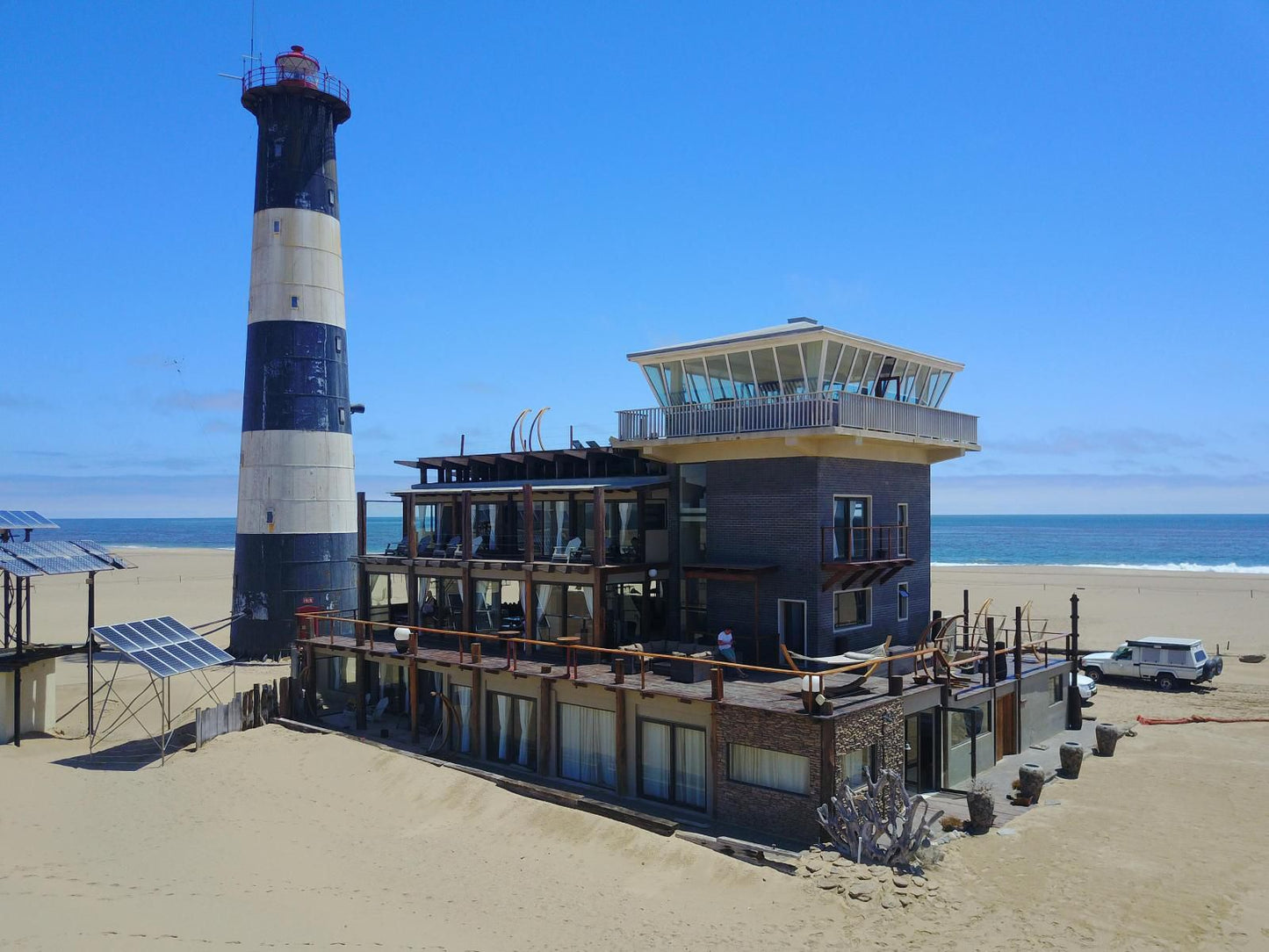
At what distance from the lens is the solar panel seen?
26.6 metres

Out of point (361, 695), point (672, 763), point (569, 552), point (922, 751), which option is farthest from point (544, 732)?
point (922, 751)

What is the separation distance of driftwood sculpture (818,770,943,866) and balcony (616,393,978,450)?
28.8 ft

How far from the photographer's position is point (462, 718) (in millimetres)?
24922

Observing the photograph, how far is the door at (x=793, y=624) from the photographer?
2331 cm

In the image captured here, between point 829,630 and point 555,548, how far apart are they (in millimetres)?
8325

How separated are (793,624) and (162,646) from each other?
17215 mm

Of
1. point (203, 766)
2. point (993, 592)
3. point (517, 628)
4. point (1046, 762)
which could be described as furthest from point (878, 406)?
point (993, 592)

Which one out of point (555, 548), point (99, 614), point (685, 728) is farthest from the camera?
point (99, 614)

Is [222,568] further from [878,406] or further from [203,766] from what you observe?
[878,406]

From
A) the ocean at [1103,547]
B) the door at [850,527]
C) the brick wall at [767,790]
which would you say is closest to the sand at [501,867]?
the brick wall at [767,790]

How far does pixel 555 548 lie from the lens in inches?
1065

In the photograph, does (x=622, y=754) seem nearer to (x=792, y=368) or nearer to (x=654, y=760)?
(x=654, y=760)

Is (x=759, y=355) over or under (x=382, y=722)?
over

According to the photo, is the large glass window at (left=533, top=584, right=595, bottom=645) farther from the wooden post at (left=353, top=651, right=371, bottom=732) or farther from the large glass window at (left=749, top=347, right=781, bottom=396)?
the large glass window at (left=749, top=347, right=781, bottom=396)
